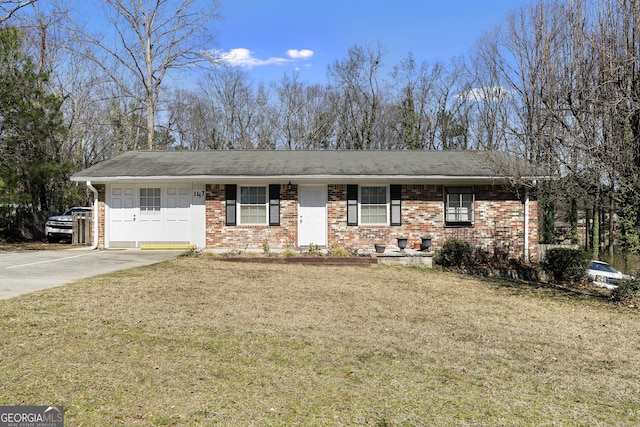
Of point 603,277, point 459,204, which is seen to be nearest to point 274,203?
point 459,204

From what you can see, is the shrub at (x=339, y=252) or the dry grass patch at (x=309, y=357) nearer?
the dry grass patch at (x=309, y=357)

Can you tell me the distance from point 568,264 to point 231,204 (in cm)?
973

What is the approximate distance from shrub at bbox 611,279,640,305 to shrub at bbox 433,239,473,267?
13.8 ft

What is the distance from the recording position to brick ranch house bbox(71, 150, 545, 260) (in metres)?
14.3

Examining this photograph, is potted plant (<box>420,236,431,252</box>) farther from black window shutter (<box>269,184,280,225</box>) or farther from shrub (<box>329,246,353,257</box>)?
black window shutter (<box>269,184,280,225</box>)

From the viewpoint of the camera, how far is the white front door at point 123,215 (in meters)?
14.6

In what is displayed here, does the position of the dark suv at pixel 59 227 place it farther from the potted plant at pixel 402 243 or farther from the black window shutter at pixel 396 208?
the potted plant at pixel 402 243

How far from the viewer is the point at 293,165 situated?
14.9 m

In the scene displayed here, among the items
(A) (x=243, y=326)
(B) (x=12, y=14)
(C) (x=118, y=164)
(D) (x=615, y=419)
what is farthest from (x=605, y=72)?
(B) (x=12, y=14)

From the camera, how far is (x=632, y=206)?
884cm

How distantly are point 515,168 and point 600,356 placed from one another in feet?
21.6

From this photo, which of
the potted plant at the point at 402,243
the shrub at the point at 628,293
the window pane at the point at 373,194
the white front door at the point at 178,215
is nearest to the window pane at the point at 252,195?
the white front door at the point at 178,215

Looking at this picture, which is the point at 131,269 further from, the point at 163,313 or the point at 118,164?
the point at 118,164

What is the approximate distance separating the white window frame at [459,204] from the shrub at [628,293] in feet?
18.4
